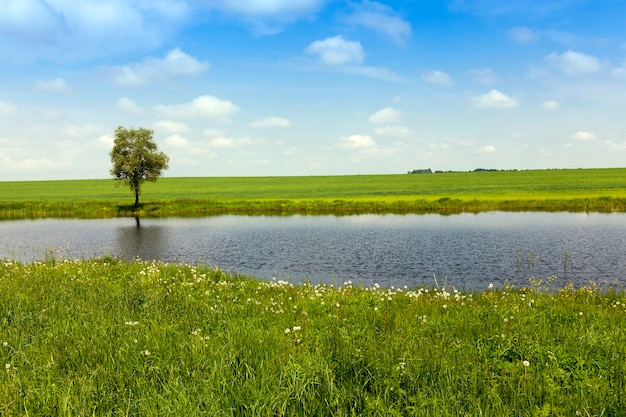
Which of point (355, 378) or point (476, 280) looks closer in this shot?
point (355, 378)

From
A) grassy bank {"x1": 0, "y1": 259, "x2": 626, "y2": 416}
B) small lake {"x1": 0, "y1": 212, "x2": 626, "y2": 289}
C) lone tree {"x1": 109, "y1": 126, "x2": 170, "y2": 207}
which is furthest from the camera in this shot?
lone tree {"x1": 109, "y1": 126, "x2": 170, "y2": 207}

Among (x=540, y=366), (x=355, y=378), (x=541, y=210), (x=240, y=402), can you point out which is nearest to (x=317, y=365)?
(x=355, y=378)

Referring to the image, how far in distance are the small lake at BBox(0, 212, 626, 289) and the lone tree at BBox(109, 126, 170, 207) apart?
1394 cm

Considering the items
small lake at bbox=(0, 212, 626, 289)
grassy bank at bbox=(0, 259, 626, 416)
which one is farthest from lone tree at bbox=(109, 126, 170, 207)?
grassy bank at bbox=(0, 259, 626, 416)

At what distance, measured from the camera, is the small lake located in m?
24.1

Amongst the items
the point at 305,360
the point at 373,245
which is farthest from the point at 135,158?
the point at 305,360

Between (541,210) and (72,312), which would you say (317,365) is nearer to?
(72,312)

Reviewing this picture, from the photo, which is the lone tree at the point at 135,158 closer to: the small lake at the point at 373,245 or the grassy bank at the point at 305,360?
the small lake at the point at 373,245

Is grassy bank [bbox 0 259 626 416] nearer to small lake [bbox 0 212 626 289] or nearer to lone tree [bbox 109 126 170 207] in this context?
small lake [bbox 0 212 626 289]

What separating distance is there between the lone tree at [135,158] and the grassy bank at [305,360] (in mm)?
62515

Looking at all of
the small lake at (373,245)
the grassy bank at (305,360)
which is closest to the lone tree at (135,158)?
the small lake at (373,245)

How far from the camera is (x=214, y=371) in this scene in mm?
6246

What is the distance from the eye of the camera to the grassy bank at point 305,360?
18.2ft

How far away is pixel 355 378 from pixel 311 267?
20303 mm
